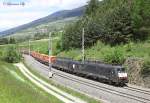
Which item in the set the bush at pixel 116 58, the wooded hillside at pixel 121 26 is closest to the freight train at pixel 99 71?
the bush at pixel 116 58

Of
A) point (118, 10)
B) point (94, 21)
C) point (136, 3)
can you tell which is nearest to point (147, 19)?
point (136, 3)

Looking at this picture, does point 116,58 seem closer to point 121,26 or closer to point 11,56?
point 121,26

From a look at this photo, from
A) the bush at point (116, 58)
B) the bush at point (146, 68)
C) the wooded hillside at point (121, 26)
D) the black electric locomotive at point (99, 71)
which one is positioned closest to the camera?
the black electric locomotive at point (99, 71)

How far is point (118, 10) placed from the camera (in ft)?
358

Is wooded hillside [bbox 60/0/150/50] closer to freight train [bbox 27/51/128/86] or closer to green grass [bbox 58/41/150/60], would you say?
green grass [bbox 58/41/150/60]

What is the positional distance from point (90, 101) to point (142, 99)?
6.28 meters

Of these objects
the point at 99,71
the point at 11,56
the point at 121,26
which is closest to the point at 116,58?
the point at 99,71

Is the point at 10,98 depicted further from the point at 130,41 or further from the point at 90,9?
the point at 90,9

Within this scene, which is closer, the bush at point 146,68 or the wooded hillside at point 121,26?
the bush at point 146,68

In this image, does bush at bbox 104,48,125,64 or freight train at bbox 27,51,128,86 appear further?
bush at bbox 104,48,125,64

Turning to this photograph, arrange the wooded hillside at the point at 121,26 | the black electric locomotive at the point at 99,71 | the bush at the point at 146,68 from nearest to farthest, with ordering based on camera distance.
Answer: the black electric locomotive at the point at 99,71 < the bush at the point at 146,68 < the wooded hillside at the point at 121,26

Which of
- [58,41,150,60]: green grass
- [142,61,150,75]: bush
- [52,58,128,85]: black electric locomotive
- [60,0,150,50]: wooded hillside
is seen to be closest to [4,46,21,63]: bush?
[60,0,150,50]: wooded hillside

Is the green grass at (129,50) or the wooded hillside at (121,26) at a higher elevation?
the wooded hillside at (121,26)

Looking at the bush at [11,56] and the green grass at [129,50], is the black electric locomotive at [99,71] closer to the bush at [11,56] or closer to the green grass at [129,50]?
the green grass at [129,50]
